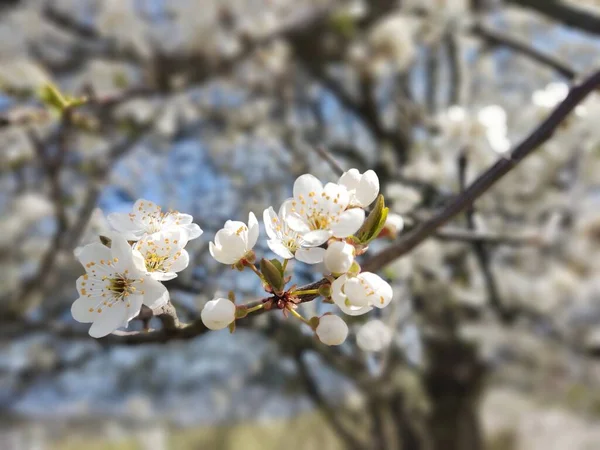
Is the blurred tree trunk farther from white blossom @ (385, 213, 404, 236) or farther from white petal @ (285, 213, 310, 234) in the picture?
white petal @ (285, 213, 310, 234)

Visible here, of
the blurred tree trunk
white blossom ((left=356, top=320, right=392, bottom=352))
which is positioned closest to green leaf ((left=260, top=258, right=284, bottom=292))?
white blossom ((left=356, top=320, right=392, bottom=352))

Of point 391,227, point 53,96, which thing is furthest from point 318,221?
point 53,96

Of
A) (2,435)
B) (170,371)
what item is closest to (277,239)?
(170,371)

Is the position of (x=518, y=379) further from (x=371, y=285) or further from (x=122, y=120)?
(x=371, y=285)

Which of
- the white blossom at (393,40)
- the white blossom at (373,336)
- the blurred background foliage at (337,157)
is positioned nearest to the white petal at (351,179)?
the white blossom at (373,336)

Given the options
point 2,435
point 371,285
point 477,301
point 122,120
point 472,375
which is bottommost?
point 2,435
